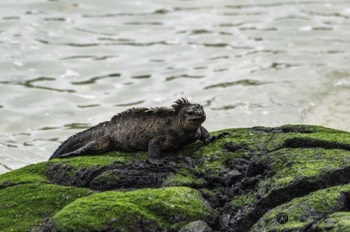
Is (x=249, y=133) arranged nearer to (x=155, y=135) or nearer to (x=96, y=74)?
(x=155, y=135)

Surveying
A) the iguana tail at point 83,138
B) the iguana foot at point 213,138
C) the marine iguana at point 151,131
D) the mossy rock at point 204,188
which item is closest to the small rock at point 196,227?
the mossy rock at point 204,188

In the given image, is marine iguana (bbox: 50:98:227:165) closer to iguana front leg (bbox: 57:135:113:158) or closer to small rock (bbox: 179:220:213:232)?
iguana front leg (bbox: 57:135:113:158)

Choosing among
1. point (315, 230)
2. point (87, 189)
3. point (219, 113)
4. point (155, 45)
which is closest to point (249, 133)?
point (87, 189)

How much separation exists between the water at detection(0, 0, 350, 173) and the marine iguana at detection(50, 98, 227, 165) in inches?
261

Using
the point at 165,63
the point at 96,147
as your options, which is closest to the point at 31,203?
the point at 96,147

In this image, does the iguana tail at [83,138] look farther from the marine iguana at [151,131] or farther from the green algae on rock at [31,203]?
the green algae on rock at [31,203]

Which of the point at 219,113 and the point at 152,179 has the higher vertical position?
the point at 152,179

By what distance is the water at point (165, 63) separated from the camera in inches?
758

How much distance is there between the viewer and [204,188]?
7.86 metres

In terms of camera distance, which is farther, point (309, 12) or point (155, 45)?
point (309, 12)

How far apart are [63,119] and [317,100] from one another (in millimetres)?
Answer: 6116

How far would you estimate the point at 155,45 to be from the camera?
25.0 meters

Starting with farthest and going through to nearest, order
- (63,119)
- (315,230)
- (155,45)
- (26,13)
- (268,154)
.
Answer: (26,13) → (155,45) → (63,119) → (268,154) → (315,230)

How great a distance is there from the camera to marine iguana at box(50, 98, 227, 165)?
361 inches
